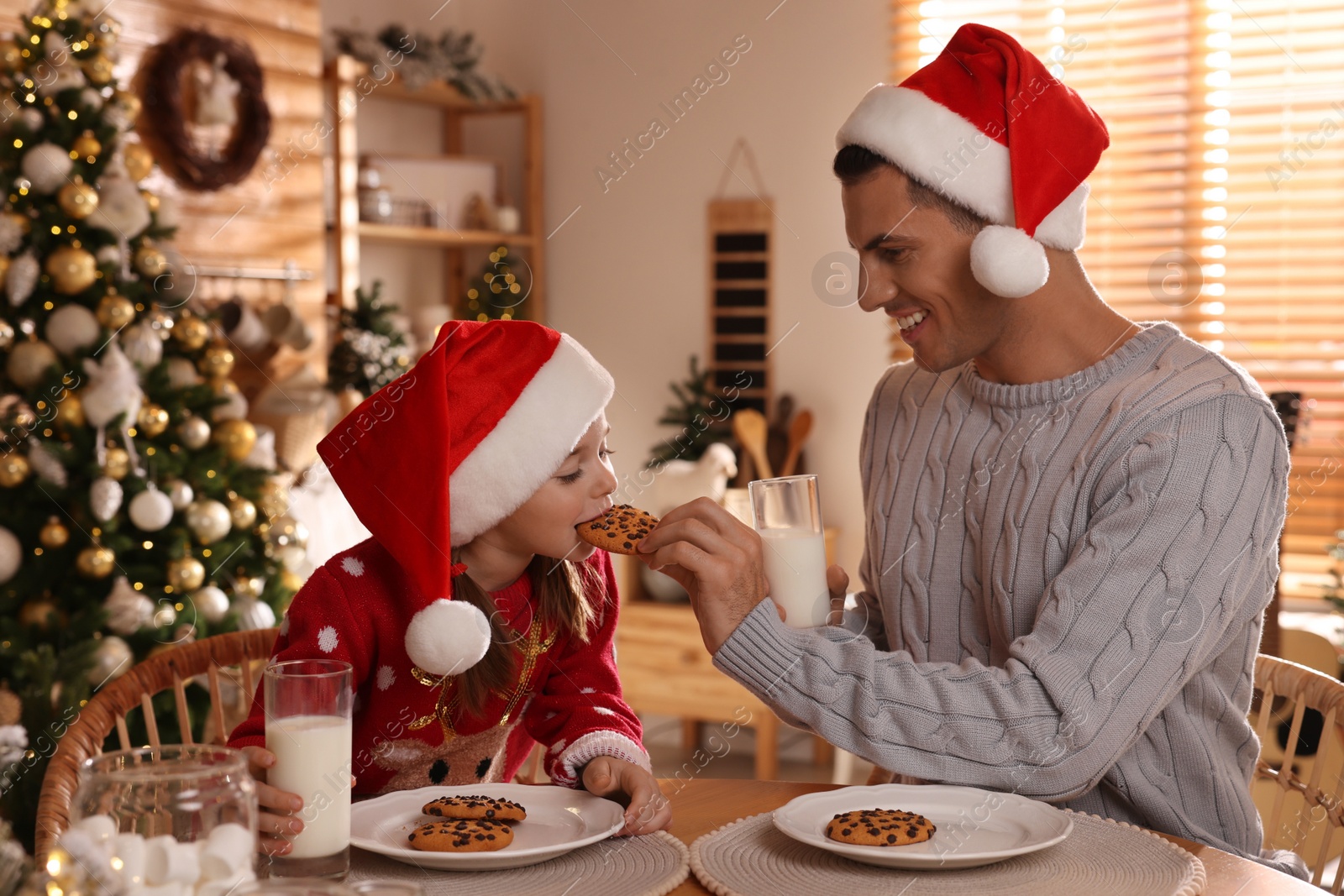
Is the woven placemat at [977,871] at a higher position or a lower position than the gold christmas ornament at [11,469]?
lower

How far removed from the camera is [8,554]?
9.25 feet

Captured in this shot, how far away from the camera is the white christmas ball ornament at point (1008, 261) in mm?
1540

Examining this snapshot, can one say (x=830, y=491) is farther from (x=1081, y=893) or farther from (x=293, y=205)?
(x=1081, y=893)

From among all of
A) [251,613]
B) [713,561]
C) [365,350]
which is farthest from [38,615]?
[713,561]

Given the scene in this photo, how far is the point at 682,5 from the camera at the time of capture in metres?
4.68

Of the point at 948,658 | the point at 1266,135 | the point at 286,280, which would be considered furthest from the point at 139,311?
the point at 1266,135

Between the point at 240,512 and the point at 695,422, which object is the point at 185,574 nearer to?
the point at 240,512

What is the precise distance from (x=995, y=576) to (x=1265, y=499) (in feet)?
1.11

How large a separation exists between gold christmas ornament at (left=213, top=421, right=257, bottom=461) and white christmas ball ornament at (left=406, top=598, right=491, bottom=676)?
2.05 metres

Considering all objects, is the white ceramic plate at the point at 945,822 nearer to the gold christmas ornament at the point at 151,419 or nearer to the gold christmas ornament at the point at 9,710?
the gold christmas ornament at the point at 9,710

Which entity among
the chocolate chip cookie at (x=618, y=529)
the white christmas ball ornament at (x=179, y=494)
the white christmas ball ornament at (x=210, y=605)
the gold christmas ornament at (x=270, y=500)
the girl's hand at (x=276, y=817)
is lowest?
the white christmas ball ornament at (x=210, y=605)

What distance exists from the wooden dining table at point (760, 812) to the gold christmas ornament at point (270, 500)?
2.07 metres

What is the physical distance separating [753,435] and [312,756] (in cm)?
346

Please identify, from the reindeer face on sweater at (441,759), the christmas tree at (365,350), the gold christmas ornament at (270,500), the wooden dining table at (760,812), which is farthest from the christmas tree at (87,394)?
the wooden dining table at (760,812)
